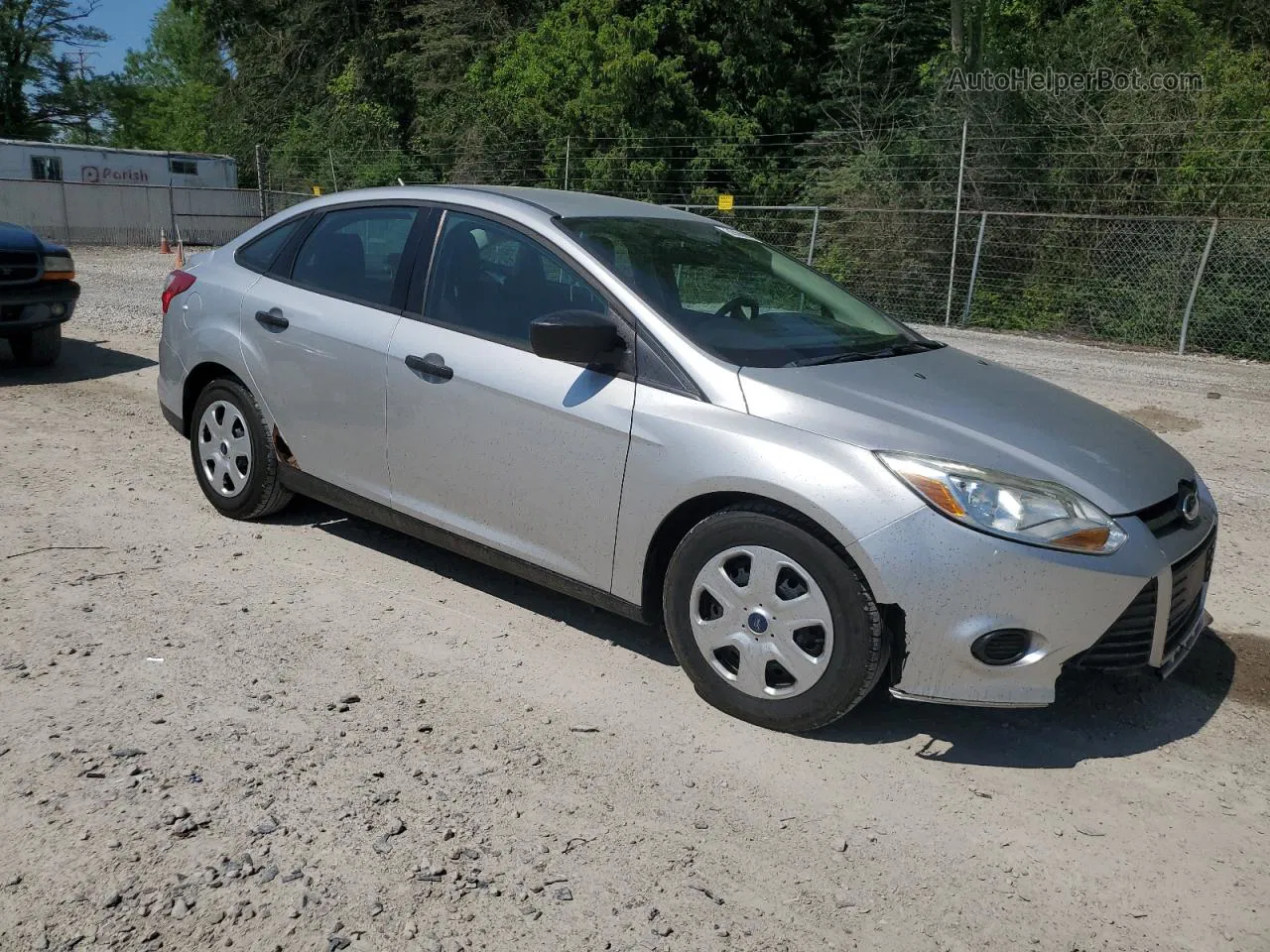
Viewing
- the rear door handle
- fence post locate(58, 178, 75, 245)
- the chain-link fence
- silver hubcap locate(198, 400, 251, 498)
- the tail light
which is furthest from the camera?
fence post locate(58, 178, 75, 245)

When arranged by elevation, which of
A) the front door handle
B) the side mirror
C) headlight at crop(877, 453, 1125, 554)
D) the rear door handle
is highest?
the side mirror

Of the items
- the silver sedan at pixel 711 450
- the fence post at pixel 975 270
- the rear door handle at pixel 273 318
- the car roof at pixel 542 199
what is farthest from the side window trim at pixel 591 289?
the fence post at pixel 975 270

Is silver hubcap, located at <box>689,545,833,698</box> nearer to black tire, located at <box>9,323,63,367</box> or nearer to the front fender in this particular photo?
the front fender

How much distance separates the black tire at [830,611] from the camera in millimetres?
3402

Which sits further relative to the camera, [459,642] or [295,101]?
[295,101]

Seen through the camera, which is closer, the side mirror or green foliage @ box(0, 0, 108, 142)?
the side mirror

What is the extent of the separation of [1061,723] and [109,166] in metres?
33.6

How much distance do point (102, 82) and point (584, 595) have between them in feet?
190

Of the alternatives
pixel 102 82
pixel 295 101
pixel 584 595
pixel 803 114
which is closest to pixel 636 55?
pixel 803 114

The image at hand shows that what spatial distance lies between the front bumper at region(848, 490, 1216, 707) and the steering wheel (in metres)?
1.24

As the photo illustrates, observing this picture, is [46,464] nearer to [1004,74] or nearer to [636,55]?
[1004,74]

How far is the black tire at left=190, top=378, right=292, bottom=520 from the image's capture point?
525 centimetres

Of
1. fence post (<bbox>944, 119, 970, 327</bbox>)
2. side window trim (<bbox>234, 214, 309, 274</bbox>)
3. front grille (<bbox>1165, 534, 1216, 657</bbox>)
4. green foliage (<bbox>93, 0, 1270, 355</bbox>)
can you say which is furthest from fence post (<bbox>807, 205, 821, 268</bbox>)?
front grille (<bbox>1165, 534, 1216, 657</bbox>)

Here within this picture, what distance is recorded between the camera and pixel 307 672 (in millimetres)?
3986
